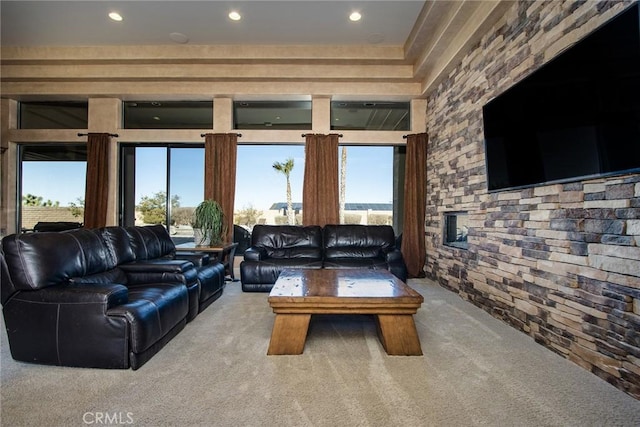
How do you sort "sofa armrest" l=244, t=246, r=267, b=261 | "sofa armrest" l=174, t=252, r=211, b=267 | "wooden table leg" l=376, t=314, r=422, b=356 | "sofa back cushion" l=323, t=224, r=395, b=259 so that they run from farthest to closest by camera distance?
"sofa back cushion" l=323, t=224, r=395, b=259 → "sofa armrest" l=244, t=246, r=267, b=261 → "sofa armrest" l=174, t=252, r=211, b=267 → "wooden table leg" l=376, t=314, r=422, b=356

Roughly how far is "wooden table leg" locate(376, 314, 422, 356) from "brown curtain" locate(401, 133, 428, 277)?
3.05 metres

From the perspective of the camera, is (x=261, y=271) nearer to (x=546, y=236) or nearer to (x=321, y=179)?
(x=321, y=179)

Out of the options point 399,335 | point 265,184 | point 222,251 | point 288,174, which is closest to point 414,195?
point 288,174

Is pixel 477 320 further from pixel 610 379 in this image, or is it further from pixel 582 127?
pixel 582 127

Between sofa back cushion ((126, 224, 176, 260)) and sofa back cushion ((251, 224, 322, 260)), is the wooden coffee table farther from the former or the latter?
sofa back cushion ((251, 224, 322, 260))

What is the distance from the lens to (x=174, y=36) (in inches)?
176

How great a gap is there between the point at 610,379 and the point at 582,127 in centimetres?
166

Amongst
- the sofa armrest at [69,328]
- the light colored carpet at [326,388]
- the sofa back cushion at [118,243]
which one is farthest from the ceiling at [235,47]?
the sofa armrest at [69,328]

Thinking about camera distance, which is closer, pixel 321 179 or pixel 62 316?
pixel 62 316

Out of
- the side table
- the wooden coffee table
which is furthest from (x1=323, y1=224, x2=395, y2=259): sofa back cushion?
the wooden coffee table

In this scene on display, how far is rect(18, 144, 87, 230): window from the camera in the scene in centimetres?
572

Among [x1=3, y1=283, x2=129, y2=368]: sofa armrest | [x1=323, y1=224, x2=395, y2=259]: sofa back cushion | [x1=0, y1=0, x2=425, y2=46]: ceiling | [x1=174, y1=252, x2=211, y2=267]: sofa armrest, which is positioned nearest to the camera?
[x1=3, y1=283, x2=129, y2=368]: sofa armrest

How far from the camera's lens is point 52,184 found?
5746mm

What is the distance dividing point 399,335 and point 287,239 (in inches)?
112
